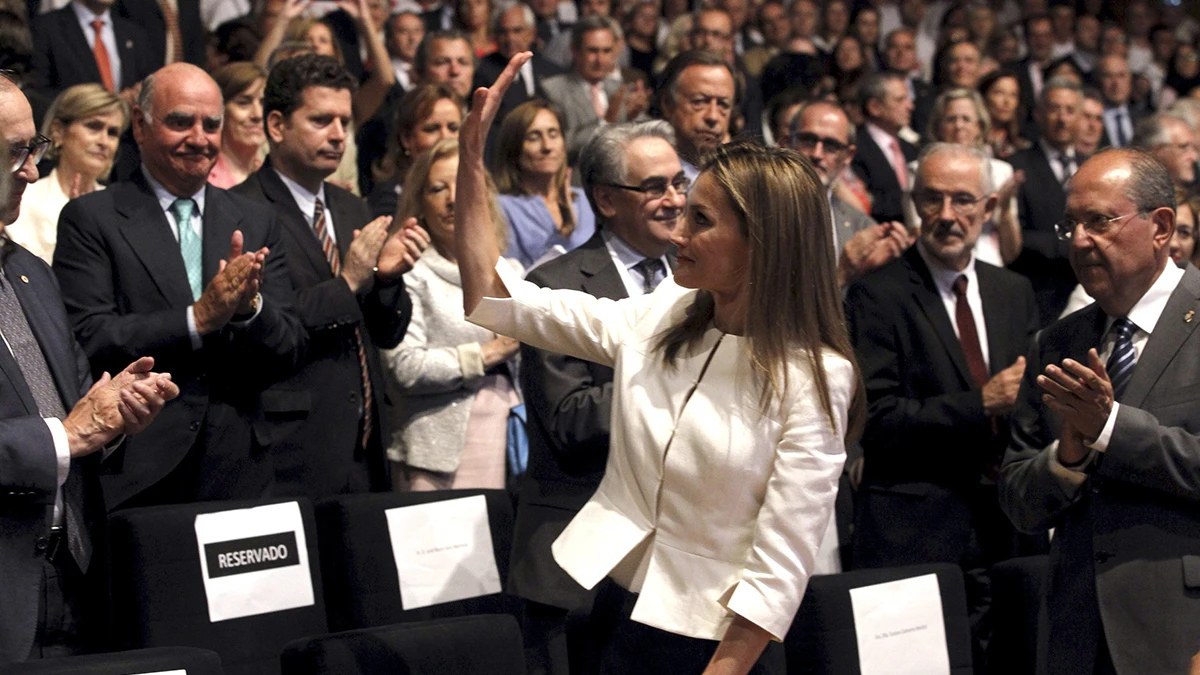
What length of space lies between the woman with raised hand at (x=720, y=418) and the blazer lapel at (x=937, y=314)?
1.66 m

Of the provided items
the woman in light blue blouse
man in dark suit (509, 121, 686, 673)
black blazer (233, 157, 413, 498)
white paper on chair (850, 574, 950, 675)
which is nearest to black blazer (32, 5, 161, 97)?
the woman in light blue blouse

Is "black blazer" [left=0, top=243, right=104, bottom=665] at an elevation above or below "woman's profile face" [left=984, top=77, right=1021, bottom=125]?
below

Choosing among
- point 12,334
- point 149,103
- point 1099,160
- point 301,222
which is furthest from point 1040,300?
point 12,334

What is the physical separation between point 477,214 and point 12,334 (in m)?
0.98

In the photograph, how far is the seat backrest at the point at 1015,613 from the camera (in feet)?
11.3

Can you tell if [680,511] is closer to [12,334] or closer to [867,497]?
[12,334]

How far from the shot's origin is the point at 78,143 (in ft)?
14.7

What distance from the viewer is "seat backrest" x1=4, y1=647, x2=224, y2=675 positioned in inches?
87.5

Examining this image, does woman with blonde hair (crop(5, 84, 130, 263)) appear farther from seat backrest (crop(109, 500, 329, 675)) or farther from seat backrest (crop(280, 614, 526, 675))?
seat backrest (crop(280, 614, 526, 675))

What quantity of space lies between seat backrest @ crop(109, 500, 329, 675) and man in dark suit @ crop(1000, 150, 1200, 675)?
5.43 ft

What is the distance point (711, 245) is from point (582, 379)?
44.2 inches

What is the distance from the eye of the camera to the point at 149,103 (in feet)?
12.1

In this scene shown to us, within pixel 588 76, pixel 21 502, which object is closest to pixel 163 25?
pixel 588 76

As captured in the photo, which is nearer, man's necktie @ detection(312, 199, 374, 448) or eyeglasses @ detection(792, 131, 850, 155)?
man's necktie @ detection(312, 199, 374, 448)
